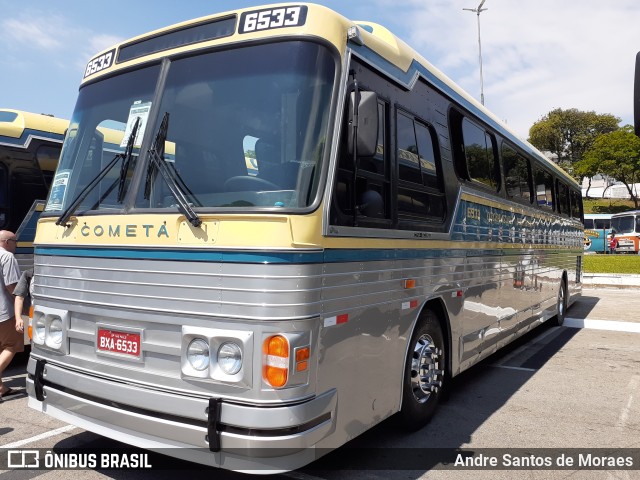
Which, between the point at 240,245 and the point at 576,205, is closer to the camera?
the point at 240,245

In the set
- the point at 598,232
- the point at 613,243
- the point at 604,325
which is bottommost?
the point at 604,325

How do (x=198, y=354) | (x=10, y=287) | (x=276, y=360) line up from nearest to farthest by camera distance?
(x=276, y=360) < (x=198, y=354) < (x=10, y=287)

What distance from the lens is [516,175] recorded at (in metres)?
7.64

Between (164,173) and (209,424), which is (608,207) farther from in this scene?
(209,424)

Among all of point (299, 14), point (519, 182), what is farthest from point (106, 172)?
point (519, 182)

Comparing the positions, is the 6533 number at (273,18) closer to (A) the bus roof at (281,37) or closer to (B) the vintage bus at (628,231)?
(A) the bus roof at (281,37)

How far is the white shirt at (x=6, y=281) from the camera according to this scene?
221 inches

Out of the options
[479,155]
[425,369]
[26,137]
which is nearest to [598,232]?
[479,155]

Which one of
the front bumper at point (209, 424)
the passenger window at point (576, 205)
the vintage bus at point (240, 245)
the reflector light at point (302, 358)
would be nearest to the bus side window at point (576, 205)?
the passenger window at point (576, 205)

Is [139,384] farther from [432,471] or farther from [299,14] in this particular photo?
[299,14]

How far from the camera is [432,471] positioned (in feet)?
13.2

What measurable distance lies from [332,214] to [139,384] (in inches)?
62.1

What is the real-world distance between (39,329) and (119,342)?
93cm

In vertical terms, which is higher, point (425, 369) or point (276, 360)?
point (276, 360)
